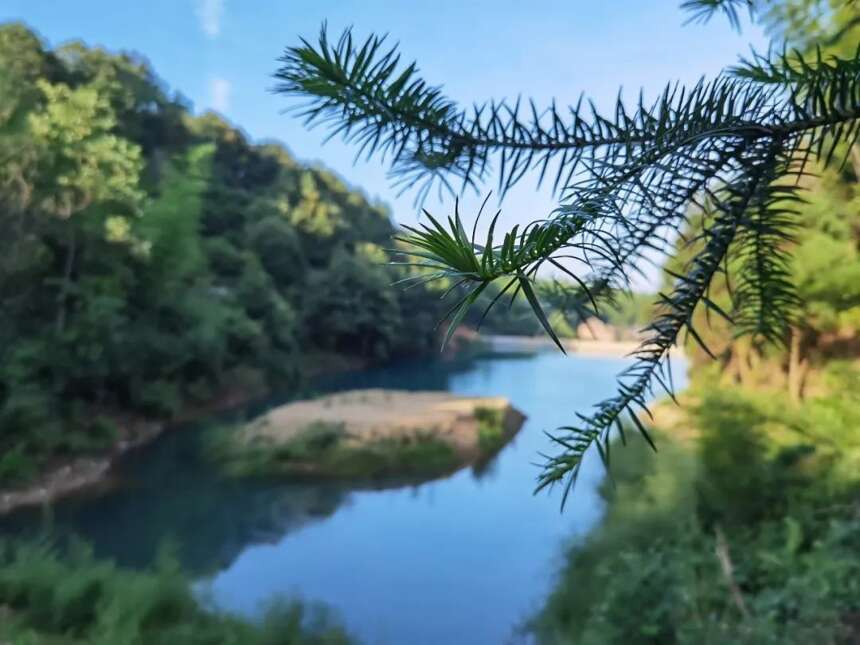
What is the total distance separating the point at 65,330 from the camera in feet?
17.1

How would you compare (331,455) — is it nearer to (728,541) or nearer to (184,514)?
(184,514)

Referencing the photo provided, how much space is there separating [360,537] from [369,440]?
1.87 m

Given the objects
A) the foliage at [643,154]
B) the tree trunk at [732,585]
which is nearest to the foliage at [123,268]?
the tree trunk at [732,585]

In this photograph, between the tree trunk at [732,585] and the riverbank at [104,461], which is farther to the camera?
the riverbank at [104,461]

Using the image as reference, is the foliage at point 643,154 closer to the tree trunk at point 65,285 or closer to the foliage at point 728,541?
the foliage at point 728,541

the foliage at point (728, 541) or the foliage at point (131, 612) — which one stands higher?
the foliage at point (728, 541)

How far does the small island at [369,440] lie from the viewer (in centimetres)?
533

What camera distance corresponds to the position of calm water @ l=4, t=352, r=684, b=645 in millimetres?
2891

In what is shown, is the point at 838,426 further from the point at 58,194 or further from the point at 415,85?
the point at 58,194

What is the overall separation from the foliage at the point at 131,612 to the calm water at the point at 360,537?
16cm

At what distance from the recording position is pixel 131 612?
2.06 m

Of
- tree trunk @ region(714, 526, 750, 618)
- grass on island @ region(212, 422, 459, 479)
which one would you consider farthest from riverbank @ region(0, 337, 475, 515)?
tree trunk @ region(714, 526, 750, 618)

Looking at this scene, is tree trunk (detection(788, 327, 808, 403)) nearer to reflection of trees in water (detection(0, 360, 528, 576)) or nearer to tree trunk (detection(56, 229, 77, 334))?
reflection of trees in water (detection(0, 360, 528, 576))

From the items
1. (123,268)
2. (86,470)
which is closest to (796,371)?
(86,470)
